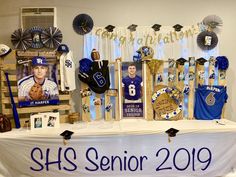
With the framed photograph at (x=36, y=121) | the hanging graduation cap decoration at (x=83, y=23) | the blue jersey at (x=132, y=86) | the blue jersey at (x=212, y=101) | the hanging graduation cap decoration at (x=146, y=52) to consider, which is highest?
the hanging graduation cap decoration at (x=83, y=23)

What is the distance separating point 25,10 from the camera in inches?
105

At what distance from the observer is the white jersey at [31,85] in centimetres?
244

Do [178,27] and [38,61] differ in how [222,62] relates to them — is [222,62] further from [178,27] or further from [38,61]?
[38,61]

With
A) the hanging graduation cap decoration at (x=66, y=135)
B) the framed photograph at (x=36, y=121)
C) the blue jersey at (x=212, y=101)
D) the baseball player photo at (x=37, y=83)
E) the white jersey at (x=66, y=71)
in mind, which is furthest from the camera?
the blue jersey at (x=212, y=101)

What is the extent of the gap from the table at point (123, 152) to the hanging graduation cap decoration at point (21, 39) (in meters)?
0.95

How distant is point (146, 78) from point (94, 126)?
0.82 metres

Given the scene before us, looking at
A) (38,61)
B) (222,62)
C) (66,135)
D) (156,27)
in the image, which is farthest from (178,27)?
(66,135)

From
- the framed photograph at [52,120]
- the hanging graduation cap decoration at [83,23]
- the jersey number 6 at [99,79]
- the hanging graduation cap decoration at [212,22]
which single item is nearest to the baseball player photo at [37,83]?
the framed photograph at [52,120]

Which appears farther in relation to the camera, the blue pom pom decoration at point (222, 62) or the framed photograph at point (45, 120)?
the blue pom pom decoration at point (222, 62)

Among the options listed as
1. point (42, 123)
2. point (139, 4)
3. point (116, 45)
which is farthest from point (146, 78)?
point (42, 123)

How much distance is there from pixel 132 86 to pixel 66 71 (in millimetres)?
776

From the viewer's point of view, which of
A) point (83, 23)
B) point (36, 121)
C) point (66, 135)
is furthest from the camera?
point (83, 23)

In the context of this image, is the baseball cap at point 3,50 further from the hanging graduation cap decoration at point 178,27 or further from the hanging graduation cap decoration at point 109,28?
the hanging graduation cap decoration at point 178,27

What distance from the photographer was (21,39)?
2605 mm
